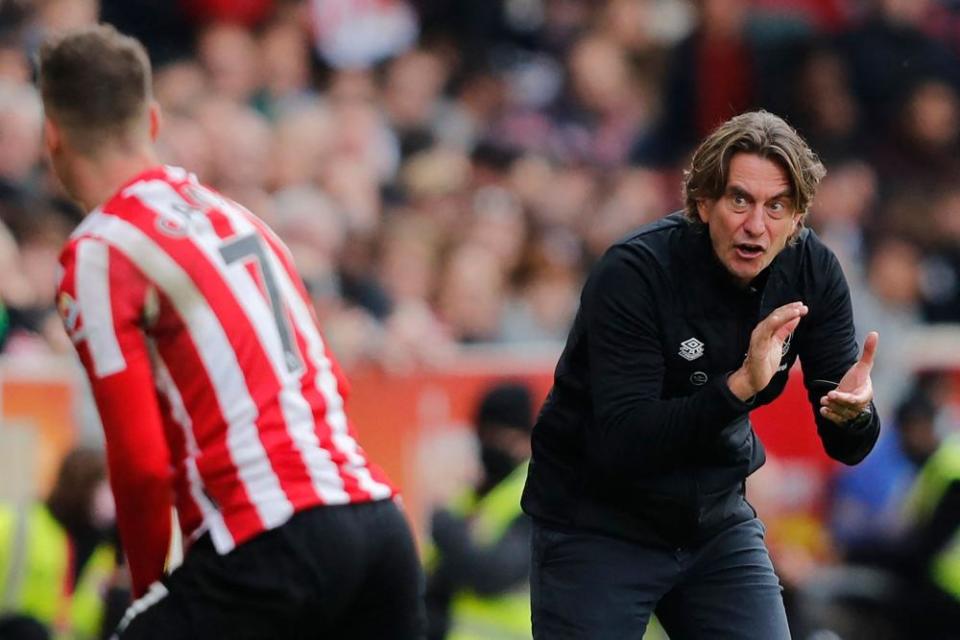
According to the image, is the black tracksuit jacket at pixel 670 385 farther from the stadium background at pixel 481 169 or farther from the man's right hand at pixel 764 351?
the stadium background at pixel 481 169

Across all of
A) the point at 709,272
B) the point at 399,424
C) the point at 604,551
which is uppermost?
the point at 709,272

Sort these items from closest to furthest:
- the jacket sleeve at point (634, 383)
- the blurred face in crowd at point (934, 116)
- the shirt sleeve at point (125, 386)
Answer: the shirt sleeve at point (125, 386)
the jacket sleeve at point (634, 383)
the blurred face in crowd at point (934, 116)

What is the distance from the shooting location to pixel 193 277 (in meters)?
3.69

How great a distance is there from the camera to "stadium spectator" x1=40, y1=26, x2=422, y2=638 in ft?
11.9

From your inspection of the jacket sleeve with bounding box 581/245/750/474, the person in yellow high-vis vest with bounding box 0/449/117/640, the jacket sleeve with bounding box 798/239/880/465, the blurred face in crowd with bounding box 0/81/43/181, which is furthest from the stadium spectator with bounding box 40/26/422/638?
the blurred face in crowd with bounding box 0/81/43/181

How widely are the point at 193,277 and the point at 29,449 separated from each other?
3.64m

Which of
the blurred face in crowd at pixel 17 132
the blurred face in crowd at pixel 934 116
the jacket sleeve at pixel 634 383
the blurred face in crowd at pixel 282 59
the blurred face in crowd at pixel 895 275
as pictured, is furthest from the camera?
the blurred face in crowd at pixel 934 116

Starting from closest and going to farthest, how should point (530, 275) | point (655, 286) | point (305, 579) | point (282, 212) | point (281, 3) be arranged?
point (305, 579) → point (655, 286) → point (282, 212) → point (530, 275) → point (281, 3)

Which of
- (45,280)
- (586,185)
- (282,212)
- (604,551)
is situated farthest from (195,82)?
(604,551)

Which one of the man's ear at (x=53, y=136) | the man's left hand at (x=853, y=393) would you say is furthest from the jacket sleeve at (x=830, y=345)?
the man's ear at (x=53, y=136)

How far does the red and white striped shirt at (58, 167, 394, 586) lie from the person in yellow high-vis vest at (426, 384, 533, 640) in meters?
2.69

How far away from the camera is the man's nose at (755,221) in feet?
13.5

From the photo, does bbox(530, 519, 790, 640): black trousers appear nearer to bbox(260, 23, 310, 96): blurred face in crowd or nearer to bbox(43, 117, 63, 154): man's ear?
bbox(43, 117, 63, 154): man's ear

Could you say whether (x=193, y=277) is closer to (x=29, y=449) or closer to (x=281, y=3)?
(x=29, y=449)
